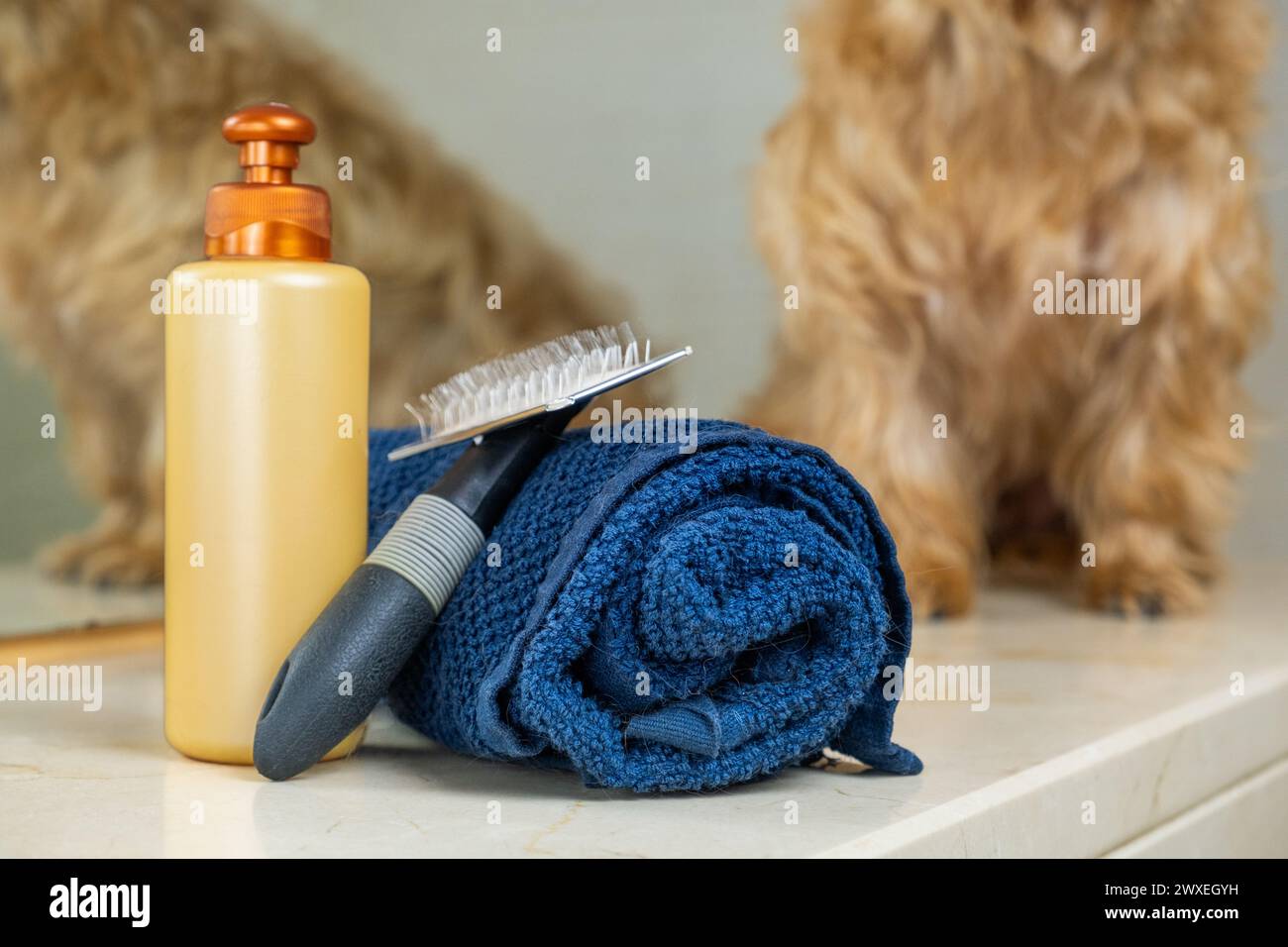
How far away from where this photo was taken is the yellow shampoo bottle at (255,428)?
1.82 ft

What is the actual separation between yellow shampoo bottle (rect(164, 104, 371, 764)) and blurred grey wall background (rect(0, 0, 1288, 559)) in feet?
2.14

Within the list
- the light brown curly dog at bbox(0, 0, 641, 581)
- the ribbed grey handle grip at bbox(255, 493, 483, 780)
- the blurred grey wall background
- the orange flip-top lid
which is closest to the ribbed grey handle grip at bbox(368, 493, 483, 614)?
the ribbed grey handle grip at bbox(255, 493, 483, 780)

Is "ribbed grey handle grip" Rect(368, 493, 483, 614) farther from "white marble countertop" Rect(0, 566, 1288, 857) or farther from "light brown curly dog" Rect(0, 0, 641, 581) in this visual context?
"light brown curly dog" Rect(0, 0, 641, 581)

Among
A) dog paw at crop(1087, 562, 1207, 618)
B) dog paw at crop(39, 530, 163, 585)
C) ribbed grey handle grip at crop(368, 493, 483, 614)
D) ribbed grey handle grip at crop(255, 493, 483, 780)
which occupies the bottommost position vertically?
dog paw at crop(1087, 562, 1207, 618)

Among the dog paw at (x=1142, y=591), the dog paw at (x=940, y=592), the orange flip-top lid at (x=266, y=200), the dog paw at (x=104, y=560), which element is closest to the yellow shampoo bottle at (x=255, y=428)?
the orange flip-top lid at (x=266, y=200)

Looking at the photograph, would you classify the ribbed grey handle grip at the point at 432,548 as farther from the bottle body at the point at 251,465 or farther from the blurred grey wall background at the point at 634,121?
the blurred grey wall background at the point at 634,121

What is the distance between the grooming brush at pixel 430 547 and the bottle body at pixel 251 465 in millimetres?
25

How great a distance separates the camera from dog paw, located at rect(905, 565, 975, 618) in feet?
3.53

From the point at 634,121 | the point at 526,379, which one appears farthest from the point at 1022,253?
the point at 526,379

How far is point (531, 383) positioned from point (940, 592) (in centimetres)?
59

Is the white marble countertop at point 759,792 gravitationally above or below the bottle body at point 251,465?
below

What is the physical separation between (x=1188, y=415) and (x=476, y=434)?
2.54ft
